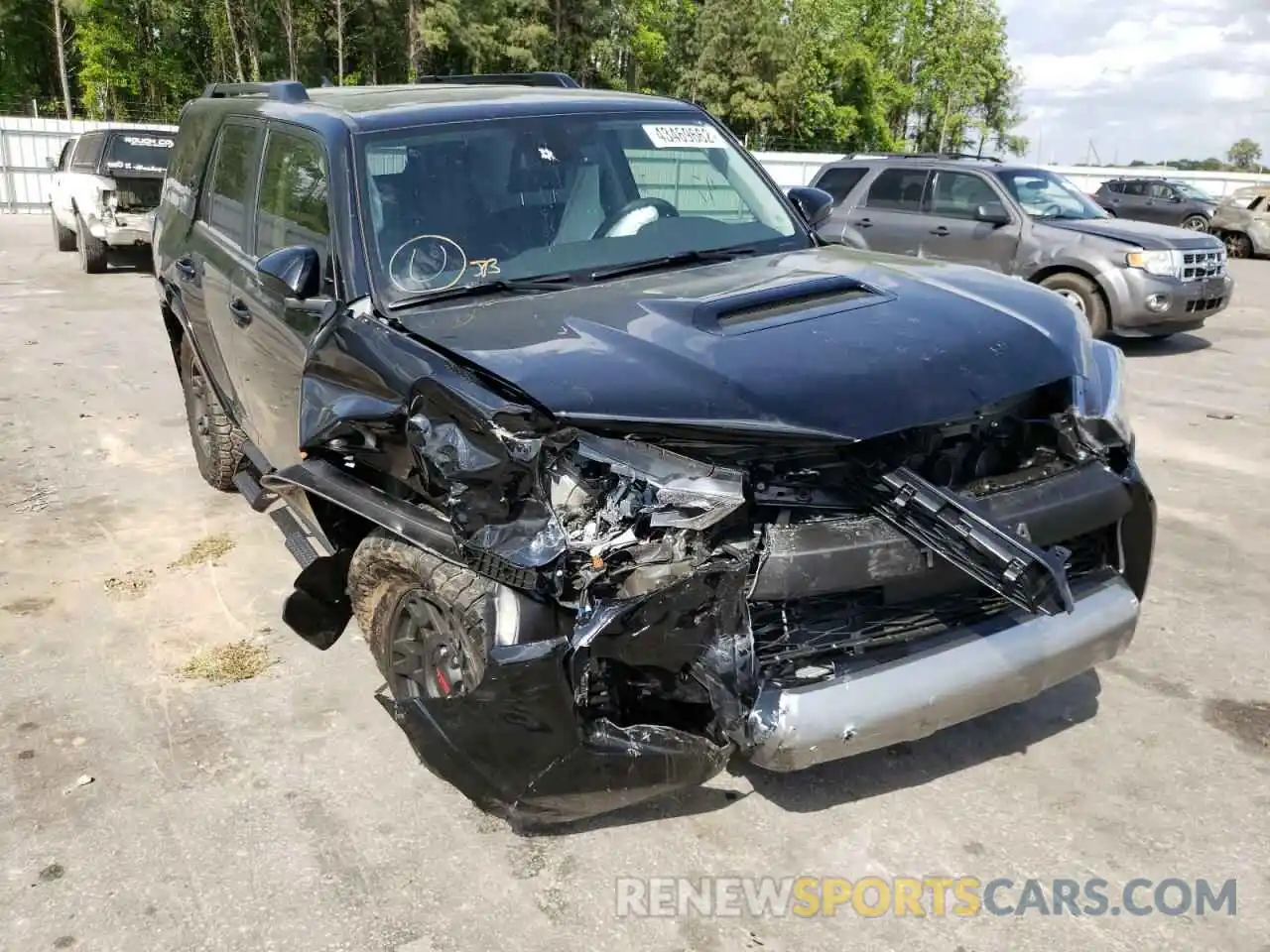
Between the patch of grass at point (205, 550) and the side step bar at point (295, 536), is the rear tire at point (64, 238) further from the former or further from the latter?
the side step bar at point (295, 536)

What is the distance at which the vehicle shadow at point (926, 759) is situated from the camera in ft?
10.2

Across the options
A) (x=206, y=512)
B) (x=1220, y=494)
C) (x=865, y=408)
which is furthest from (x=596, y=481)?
(x=1220, y=494)

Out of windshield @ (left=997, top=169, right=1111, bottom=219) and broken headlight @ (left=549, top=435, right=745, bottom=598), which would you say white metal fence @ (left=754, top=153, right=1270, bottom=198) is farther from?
broken headlight @ (left=549, top=435, right=745, bottom=598)

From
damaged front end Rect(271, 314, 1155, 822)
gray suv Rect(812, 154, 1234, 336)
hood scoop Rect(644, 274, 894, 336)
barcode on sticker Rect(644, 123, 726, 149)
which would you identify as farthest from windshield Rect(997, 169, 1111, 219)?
damaged front end Rect(271, 314, 1155, 822)

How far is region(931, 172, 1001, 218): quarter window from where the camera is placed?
1062 cm

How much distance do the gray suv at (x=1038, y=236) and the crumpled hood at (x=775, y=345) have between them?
20.1 feet

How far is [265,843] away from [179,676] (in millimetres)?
1175

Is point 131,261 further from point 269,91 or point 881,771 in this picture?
point 881,771

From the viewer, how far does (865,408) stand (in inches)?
105

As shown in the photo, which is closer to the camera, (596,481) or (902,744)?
(596,481)

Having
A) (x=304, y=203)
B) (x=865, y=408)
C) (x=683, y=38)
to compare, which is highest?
(x=683, y=38)

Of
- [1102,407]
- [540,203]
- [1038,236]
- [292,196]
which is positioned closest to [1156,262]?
[1038,236]

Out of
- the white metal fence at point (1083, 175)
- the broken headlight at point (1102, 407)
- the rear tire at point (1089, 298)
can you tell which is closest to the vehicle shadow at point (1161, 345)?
the rear tire at point (1089, 298)

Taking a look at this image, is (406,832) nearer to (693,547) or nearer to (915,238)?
(693,547)
